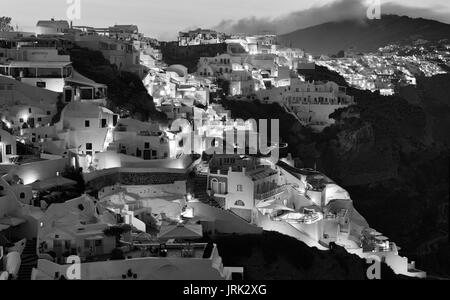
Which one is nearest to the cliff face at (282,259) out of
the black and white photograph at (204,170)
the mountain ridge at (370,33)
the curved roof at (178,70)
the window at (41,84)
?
the black and white photograph at (204,170)

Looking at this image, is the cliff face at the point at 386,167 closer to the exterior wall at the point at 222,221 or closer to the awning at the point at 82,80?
the awning at the point at 82,80

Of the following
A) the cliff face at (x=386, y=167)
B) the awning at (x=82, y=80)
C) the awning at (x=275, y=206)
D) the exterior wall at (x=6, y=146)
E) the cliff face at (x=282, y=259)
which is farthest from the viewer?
the cliff face at (x=386, y=167)

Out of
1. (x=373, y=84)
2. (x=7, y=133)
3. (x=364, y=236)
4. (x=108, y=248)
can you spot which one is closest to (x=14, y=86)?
(x=7, y=133)

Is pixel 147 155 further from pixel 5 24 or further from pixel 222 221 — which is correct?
pixel 5 24

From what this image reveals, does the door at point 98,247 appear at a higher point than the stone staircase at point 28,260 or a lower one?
higher
